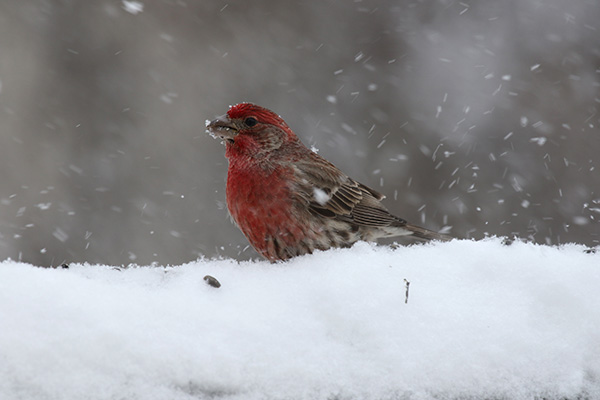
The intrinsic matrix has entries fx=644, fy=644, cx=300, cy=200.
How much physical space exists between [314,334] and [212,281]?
478 mm

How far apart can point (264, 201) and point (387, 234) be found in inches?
42.3

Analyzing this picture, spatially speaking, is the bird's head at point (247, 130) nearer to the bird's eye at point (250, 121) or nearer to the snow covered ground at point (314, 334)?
the bird's eye at point (250, 121)

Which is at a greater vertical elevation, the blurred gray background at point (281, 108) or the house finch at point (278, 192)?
the blurred gray background at point (281, 108)

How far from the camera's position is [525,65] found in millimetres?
7258

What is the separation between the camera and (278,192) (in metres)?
3.36

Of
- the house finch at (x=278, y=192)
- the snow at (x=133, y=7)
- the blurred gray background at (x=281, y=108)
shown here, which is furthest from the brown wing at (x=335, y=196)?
the snow at (x=133, y=7)

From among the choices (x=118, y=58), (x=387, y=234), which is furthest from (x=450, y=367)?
(x=118, y=58)

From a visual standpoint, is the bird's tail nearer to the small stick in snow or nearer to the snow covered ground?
the snow covered ground

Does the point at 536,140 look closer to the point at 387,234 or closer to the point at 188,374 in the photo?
the point at 387,234

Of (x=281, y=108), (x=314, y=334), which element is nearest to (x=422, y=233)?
(x=314, y=334)

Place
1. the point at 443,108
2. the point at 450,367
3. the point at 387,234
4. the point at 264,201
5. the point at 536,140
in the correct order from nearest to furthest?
the point at 450,367, the point at 264,201, the point at 387,234, the point at 536,140, the point at 443,108

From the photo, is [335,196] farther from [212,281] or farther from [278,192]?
[212,281]

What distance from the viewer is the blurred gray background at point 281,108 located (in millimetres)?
6922

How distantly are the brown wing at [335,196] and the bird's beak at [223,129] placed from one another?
390 millimetres
